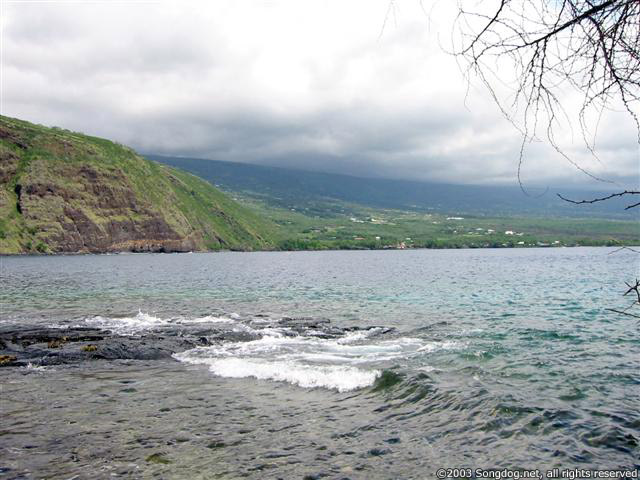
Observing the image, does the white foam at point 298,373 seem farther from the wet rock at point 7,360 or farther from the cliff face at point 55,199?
the cliff face at point 55,199

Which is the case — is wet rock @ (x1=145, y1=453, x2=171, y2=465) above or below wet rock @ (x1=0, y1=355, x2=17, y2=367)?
above

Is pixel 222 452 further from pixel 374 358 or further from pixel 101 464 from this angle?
pixel 374 358

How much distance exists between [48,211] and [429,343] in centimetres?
18246

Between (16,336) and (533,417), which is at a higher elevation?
(533,417)

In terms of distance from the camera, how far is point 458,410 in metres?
13.5

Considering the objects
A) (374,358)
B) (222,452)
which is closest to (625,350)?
(374,358)

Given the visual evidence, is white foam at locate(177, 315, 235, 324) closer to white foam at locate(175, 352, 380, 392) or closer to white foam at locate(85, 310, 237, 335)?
white foam at locate(85, 310, 237, 335)

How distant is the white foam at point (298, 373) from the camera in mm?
16797

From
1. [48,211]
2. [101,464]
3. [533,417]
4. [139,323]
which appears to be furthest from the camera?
[48,211]

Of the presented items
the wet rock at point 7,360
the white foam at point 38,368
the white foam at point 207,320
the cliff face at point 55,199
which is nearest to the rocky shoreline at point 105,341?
the wet rock at point 7,360

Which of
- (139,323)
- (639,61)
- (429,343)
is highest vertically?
(639,61)

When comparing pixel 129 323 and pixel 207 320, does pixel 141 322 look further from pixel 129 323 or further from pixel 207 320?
pixel 207 320

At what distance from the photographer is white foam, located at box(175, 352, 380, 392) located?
55.1ft

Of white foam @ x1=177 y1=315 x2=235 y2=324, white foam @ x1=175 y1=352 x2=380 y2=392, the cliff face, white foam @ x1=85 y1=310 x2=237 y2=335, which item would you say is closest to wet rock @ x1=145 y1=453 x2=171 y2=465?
white foam @ x1=175 y1=352 x2=380 y2=392
